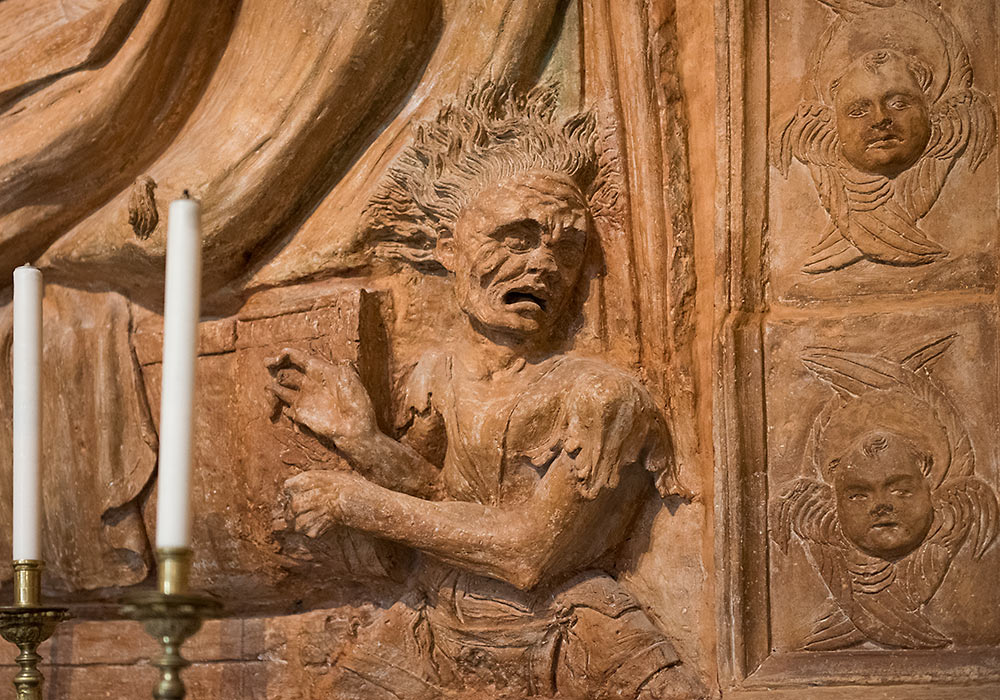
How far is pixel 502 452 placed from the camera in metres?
2.40

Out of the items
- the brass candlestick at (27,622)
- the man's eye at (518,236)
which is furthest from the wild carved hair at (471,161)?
the brass candlestick at (27,622)

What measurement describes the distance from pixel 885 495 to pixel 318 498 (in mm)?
991

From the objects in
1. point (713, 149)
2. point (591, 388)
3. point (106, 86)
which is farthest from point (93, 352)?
point (713, 149)

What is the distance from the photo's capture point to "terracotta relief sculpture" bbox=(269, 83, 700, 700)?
2344 mm

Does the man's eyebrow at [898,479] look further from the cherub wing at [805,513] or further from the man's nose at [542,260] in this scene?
the man's nose at [542,260]

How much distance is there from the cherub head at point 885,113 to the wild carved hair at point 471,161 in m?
0.44

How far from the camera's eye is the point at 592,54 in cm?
257

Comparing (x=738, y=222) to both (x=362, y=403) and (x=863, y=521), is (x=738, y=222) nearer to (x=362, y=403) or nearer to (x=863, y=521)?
(x=863, y=521)

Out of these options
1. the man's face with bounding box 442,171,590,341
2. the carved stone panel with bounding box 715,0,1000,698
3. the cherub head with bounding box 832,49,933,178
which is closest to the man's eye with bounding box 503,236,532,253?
the man's face with bounding box 442,171,590,341

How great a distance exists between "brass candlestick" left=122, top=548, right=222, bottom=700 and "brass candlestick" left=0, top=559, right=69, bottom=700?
48cm

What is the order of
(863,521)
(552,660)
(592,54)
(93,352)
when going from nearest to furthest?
(863,521) < (552,660) < (592,54) < (93,352)

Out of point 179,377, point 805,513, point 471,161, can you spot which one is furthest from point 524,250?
point 179,377

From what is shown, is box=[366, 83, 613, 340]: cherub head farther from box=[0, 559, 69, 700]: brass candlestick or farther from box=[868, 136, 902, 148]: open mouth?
box=[0, 559, 69, 700]: brass candlestick

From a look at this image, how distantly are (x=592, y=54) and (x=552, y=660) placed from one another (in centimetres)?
114
